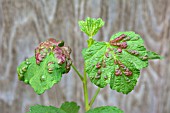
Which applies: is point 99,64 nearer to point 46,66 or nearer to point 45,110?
point 46,66

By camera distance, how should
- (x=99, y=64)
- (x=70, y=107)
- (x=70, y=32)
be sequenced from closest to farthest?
(x=99, y=64), (x=70, y=107), (x=70, y=32)

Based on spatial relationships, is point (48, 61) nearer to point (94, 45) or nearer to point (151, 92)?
point (94, 45)

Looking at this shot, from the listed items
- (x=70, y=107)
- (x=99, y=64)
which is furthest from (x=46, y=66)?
(x=70, y=107)

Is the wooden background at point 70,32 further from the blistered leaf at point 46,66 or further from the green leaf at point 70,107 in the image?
the blistered leaf at point 46,66

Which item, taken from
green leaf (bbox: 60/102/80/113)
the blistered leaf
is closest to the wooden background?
green leaf (bbox: 60/102/80/113)

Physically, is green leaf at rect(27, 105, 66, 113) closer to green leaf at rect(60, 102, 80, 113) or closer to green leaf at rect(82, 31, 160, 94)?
green leaf at rect(60, 102, 80, 113)

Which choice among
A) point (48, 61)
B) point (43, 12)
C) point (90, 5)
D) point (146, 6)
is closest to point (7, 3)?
point (43, 12)
